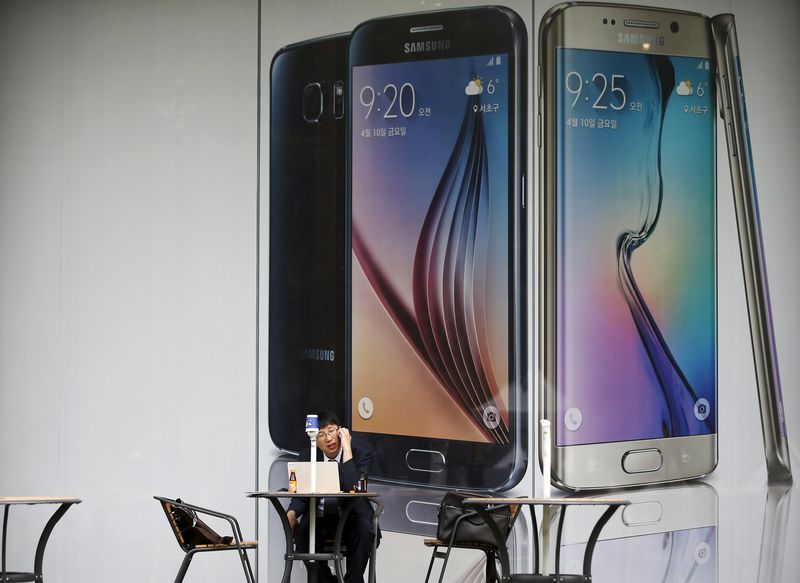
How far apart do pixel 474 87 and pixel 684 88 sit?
1.19 m

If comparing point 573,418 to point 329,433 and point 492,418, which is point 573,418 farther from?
point 329,433

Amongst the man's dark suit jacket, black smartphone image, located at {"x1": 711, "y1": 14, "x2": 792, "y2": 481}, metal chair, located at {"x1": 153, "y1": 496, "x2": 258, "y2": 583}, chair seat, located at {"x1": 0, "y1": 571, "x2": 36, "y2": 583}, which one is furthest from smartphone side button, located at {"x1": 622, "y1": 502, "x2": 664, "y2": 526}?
chair seat, located at {"x1": 0, "y1": 571, "x2": 36, "y2": 583}

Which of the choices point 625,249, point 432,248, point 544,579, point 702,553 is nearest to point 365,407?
point 432,248

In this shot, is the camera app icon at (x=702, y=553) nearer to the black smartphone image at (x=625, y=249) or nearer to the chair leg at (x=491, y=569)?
the black smartphone image at (x=625, y=249)

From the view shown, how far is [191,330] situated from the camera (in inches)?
262

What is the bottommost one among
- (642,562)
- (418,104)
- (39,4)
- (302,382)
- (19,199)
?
(642,562)

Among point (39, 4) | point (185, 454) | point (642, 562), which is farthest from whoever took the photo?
point (39, 4)

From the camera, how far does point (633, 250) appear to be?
6168 millimetres

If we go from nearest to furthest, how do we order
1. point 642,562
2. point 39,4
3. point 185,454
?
point 642,562 < point 185,454 < point 39,4

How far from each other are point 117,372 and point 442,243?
2.15 m

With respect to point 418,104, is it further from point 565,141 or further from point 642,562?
point 642,562

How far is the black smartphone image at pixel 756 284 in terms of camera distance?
6.26 meters

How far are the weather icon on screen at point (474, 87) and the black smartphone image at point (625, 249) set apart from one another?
346 millimetres

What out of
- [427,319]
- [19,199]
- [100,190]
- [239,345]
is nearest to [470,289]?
[427,319]
